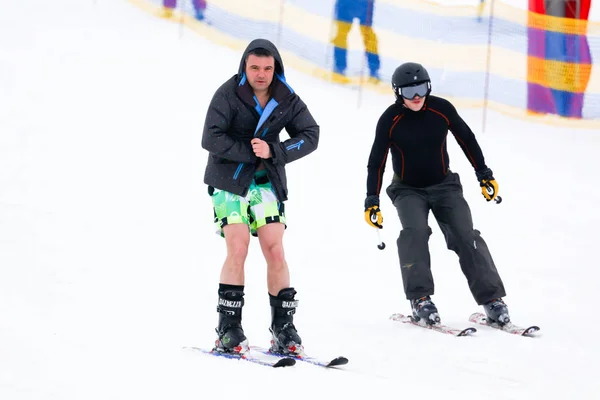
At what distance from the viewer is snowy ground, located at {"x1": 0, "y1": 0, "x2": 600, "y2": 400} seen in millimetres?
4820

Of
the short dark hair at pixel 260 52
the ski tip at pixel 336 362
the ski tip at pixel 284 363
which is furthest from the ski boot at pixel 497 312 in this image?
the short dark hair at pixel 260 52

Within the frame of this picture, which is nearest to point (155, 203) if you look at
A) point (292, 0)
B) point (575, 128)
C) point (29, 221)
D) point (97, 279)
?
point (29, 221)

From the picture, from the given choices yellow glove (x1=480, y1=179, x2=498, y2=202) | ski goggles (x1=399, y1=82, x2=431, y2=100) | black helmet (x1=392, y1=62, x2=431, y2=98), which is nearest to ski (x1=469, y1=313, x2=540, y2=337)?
yellow glove (x1=480, y1=179, x2=498, y2=202)

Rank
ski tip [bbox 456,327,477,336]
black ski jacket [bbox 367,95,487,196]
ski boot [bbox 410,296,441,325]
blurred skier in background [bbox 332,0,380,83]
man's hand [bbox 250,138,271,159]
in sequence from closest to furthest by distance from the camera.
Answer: man's hand [bbox 250,138,271,159], ski tip [bbox 456,327,477,336], ski boot [bbox 410,296,441,325], black ski jacket [bbox 367,95,487,196], blurred skier in background [bbox 332,0,380,83]

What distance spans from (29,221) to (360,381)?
5.24 meters

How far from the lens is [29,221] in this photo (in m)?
8.96

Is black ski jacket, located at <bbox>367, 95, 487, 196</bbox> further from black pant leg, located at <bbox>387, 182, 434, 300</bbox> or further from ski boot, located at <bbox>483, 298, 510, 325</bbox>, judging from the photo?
ski boot, located at <bbox>483, 298, 510, 325</bbox>

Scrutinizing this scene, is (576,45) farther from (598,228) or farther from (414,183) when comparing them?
(414,183)

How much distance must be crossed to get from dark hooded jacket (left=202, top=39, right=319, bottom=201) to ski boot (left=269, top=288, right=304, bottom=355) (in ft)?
1.97

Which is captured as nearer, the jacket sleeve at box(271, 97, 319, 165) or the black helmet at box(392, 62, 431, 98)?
the jacket sleeve at box(271, 97, 319, 165)

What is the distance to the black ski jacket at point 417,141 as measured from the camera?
7.05 meters

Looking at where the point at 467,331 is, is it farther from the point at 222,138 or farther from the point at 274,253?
the point at 222,138

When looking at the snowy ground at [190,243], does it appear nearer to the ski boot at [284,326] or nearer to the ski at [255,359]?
the ski at [255,359]

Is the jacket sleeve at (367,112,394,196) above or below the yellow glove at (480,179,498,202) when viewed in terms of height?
above
